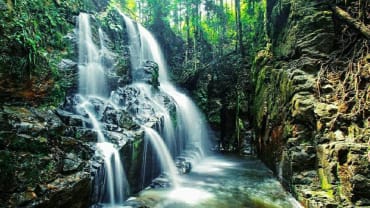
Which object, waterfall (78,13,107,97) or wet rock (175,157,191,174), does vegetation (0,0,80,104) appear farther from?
wet rock (175,157,191,174)

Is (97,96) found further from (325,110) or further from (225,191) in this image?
(325,110)

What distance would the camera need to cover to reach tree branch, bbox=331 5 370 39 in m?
7.30

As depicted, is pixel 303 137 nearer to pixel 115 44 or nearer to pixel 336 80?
pixel 336 80

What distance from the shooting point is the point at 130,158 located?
7527mm

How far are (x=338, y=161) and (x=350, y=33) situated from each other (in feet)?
13.8

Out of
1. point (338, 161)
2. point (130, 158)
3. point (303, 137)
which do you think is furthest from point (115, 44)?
point (338, 161)

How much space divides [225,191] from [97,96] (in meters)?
5.36

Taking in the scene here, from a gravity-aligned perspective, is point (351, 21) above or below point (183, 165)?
above

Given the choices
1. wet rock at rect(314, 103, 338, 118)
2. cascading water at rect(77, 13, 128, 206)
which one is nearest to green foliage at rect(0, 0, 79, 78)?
cascading water at rect(77, 13, 128, 206)

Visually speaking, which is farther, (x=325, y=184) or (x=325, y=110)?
(x=325, y=110)

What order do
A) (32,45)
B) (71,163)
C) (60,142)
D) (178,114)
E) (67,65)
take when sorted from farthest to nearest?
(178,114)
(67,65)
(32,45)
(60,142)
(71,163)

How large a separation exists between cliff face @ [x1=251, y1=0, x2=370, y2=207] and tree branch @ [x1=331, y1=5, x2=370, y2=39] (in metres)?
0.12

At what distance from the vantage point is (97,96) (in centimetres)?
993

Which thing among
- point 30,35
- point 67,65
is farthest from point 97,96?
point 30,35
